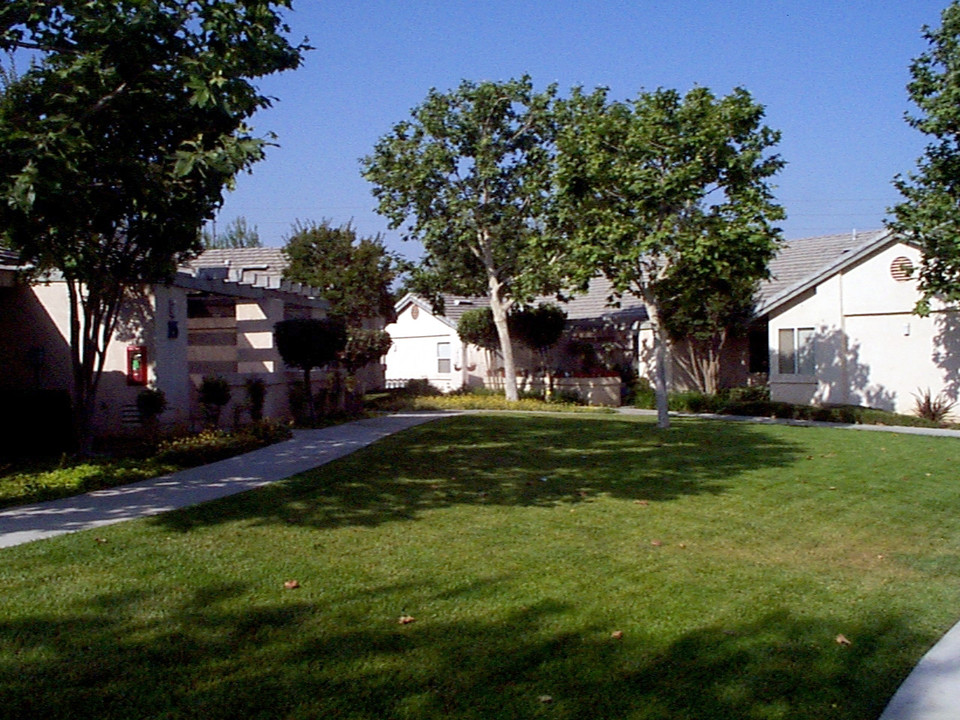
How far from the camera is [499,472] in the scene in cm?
1210

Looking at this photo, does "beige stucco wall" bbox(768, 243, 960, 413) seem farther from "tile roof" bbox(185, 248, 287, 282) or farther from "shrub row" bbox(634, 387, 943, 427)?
"tile roof" bbox(185, 248, 287, 282)

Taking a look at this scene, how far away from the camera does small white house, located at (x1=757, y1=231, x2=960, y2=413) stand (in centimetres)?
2317

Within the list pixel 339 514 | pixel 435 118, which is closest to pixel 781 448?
pixel 339 514

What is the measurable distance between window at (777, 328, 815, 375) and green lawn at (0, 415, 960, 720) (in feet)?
47.9

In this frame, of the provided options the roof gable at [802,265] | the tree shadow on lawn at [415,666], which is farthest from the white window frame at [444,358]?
the tree shadow on lawn at [415,666]

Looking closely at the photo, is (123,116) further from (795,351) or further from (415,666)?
(795,351)

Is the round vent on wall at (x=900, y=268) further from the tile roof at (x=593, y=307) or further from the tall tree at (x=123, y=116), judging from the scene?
the tall tree at (x=123, y=116)

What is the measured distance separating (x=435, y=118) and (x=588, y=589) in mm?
23195

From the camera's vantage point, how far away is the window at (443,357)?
119 feet

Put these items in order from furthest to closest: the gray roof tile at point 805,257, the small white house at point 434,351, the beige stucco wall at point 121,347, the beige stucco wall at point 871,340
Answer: the small white house at point 434,351 < the gray roof tile at point 805,257 < the beige stucco wall at point 871,340 < the beige stucco wall at point 121,347

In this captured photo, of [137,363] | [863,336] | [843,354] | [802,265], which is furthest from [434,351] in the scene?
[137,363]

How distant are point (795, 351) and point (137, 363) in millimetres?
17346

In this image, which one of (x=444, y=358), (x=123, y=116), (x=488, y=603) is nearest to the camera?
(x=488, y=603)

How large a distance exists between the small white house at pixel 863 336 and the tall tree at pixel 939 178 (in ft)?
4.53
